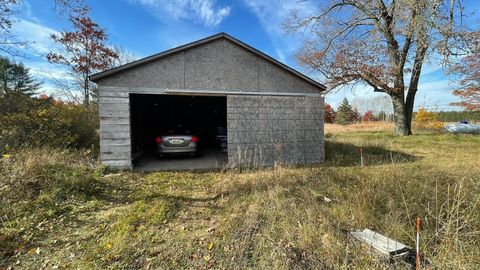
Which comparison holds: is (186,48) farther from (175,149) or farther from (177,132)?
(175,149)

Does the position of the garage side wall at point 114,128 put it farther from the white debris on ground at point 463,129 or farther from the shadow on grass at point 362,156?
the white debris on ground at point 463,129

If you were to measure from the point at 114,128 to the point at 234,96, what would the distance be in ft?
12.8

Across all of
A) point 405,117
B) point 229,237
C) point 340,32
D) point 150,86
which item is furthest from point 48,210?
point 405,117

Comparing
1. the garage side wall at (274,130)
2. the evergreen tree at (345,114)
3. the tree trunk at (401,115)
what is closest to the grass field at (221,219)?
the garage side wall at (274,130)

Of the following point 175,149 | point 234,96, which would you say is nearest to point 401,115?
point 234,96

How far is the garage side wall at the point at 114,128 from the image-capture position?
7.10m

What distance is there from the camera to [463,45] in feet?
22.2

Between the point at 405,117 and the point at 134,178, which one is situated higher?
the point at 405,117

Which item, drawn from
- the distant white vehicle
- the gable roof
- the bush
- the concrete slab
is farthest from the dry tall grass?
the bush

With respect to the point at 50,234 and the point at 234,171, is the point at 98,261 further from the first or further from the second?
the point at 234,171

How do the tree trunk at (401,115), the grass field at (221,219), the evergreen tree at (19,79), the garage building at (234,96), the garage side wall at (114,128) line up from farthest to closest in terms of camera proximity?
the evergreen tree at (19,79)
the tree trunk at (401,115)
the garage building at (234,96)
the garage side wall at (114,128)
the grass field at (221,219)

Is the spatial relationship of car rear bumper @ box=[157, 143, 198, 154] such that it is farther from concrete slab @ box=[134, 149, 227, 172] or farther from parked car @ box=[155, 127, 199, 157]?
concrete slab @ box=[134, 149, 227, 172]

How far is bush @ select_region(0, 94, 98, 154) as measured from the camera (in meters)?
8.12

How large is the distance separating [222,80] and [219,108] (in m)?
6.61
